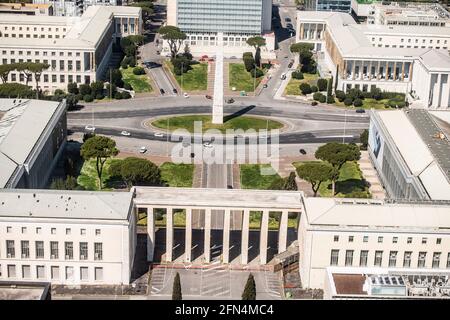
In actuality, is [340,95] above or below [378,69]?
below

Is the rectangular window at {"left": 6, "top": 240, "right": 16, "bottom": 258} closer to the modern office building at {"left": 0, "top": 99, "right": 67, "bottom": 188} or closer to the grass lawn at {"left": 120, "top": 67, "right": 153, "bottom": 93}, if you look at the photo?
the modern office building at {"left": 0, "top": 99, "right": 67, "bottom": 188}

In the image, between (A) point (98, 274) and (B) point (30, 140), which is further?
(B) point (30, 140)

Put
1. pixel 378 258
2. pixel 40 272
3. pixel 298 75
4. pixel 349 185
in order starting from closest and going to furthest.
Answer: pixel 378 258 → pixel 40 272 → pixel 349 185 → pixel 298 75

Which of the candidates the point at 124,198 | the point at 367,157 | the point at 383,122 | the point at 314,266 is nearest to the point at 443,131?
the point at 383,122

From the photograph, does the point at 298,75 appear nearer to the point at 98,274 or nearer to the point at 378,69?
the point at 378,69

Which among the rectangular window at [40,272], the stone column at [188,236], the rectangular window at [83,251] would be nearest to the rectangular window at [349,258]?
the stone column at [188,236]

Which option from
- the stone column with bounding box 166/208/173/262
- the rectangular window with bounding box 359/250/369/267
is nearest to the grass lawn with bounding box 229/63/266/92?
the stone column with bounding box 166/208/173/262

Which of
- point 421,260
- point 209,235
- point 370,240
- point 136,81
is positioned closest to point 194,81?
point 136,81

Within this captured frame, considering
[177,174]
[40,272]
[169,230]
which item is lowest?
[40,272]
